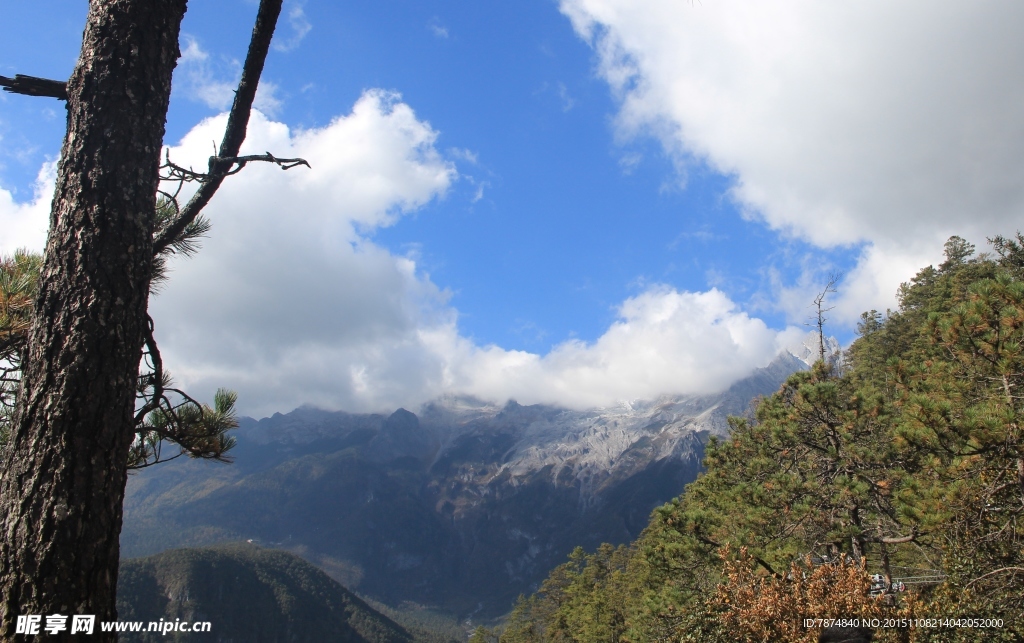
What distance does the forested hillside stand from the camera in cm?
848

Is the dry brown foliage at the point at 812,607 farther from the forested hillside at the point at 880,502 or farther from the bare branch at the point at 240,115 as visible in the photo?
the bare branch at the point at 240,115

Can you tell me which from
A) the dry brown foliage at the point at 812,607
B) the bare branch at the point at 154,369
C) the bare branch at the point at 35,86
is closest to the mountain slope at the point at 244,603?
the dry brown foliage at the point at 812,607

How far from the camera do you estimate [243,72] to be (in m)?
3.77

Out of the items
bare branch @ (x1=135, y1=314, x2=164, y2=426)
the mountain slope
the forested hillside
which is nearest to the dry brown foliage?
the forested hillside

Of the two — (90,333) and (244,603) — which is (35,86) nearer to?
(90,333)

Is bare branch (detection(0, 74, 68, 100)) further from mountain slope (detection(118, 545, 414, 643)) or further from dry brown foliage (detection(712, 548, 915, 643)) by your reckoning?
mountain slope (detection(118, 545, 414, 643))

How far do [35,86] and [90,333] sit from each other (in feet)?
5.61

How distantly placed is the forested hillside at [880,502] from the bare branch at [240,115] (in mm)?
8957

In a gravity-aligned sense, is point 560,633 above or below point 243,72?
below

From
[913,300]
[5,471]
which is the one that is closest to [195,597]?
[913,300]

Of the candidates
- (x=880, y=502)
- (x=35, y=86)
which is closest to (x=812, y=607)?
(x=880, y=502)

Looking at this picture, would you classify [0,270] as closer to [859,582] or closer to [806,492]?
[859,582]

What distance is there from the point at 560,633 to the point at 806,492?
46195 millimetres

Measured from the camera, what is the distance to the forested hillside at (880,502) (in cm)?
848
